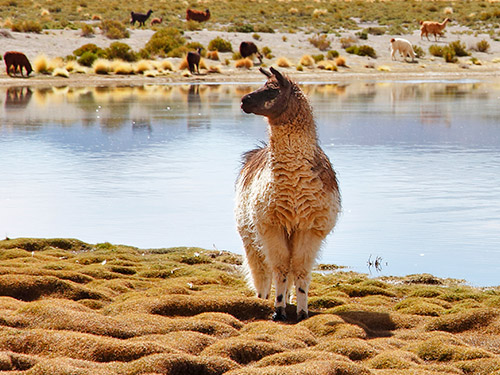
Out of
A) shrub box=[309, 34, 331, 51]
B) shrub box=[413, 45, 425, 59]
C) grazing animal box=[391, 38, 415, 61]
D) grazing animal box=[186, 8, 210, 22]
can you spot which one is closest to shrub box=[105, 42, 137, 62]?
shrub box=[309, 34, 331, 51]

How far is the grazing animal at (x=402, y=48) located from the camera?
120 ft

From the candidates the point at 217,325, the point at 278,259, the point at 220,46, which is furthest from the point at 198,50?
the point at 217,325

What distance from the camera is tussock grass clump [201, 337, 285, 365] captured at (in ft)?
14.4

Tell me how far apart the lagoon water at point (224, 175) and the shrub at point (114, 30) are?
54.3 feet

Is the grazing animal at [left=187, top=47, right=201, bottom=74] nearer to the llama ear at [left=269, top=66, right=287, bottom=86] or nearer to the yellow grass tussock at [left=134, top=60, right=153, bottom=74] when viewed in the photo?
the yellow grass tussock at [left=134, top=60, right=153, bottom=74]

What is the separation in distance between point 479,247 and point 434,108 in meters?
13.9

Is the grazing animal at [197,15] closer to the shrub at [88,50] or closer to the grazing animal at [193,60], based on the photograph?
the shrub at [88,50]

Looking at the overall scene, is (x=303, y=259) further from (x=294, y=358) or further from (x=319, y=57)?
(x=319, y=57)

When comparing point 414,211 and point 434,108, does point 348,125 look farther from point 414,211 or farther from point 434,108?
point 414,211

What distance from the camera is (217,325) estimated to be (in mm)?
4938

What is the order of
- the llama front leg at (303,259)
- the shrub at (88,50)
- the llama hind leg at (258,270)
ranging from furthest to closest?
the shrub at (88,50), the llama hind leg at (258,270), the llama front leg at (303,259)

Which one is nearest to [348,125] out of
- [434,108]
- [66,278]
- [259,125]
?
[259,125]

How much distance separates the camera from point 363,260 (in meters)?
8.06

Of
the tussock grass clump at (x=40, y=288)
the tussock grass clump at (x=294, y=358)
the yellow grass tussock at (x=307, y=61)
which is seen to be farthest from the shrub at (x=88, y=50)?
the tussock grass clump at (x=294, y=358)
